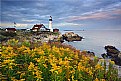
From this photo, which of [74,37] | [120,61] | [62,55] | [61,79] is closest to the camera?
[61,79]

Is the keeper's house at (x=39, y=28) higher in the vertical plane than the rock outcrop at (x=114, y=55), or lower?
higher

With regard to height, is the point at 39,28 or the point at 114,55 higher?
the point at 39,28

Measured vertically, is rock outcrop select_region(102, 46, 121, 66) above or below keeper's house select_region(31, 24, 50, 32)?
below

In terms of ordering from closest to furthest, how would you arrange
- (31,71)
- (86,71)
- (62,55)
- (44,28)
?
(31,71)
(86,71)
(62,55)
(44,28)

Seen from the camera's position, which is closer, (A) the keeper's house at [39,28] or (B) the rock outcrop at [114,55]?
(B) the rock outcrop at [114,55]

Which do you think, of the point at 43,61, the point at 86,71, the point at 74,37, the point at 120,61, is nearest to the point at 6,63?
the point at 43,61

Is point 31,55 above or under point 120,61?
above

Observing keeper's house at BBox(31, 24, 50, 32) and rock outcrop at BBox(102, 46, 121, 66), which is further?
keeper's house at BBox(31, 24, 50, 32)

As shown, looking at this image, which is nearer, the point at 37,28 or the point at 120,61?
the point at 120,61

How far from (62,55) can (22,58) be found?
176 cm

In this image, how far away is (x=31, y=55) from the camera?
943 centimetres

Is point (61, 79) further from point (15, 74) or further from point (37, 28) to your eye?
point (37, 28)

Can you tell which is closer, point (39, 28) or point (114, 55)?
point (114, 55)

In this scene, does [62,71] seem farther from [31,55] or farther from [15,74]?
[31,55]
